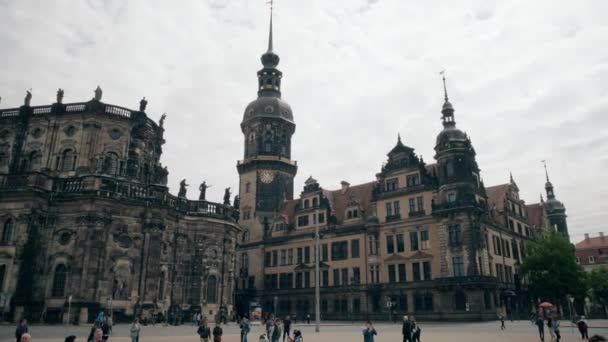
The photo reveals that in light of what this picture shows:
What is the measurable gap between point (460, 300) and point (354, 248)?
1509 centimetres

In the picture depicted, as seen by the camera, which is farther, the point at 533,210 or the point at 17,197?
the point at 533,210

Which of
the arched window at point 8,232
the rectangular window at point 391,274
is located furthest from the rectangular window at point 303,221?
the arched window at point 8,232

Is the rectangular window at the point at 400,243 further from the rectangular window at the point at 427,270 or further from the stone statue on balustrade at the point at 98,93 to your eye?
the stone statue on balustrade at the point at 98,93

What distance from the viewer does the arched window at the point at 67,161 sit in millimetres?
46625

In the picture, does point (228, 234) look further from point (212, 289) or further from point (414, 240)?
point (414, 240)

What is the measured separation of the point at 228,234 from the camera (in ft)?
168

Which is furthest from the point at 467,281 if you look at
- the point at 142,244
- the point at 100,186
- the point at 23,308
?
the point at 23,308

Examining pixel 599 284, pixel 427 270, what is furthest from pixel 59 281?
pixel 599 284

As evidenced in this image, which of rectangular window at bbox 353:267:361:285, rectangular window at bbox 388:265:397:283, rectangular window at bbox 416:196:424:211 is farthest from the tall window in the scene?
rectangular window at bbox 353:267:361:285

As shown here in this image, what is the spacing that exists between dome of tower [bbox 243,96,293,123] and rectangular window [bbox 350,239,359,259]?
26.4 m

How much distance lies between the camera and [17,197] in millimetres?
39938

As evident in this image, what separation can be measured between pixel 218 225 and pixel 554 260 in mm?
37721

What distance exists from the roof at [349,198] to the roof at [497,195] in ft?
50.6

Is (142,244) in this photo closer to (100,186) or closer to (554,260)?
(100,186)
